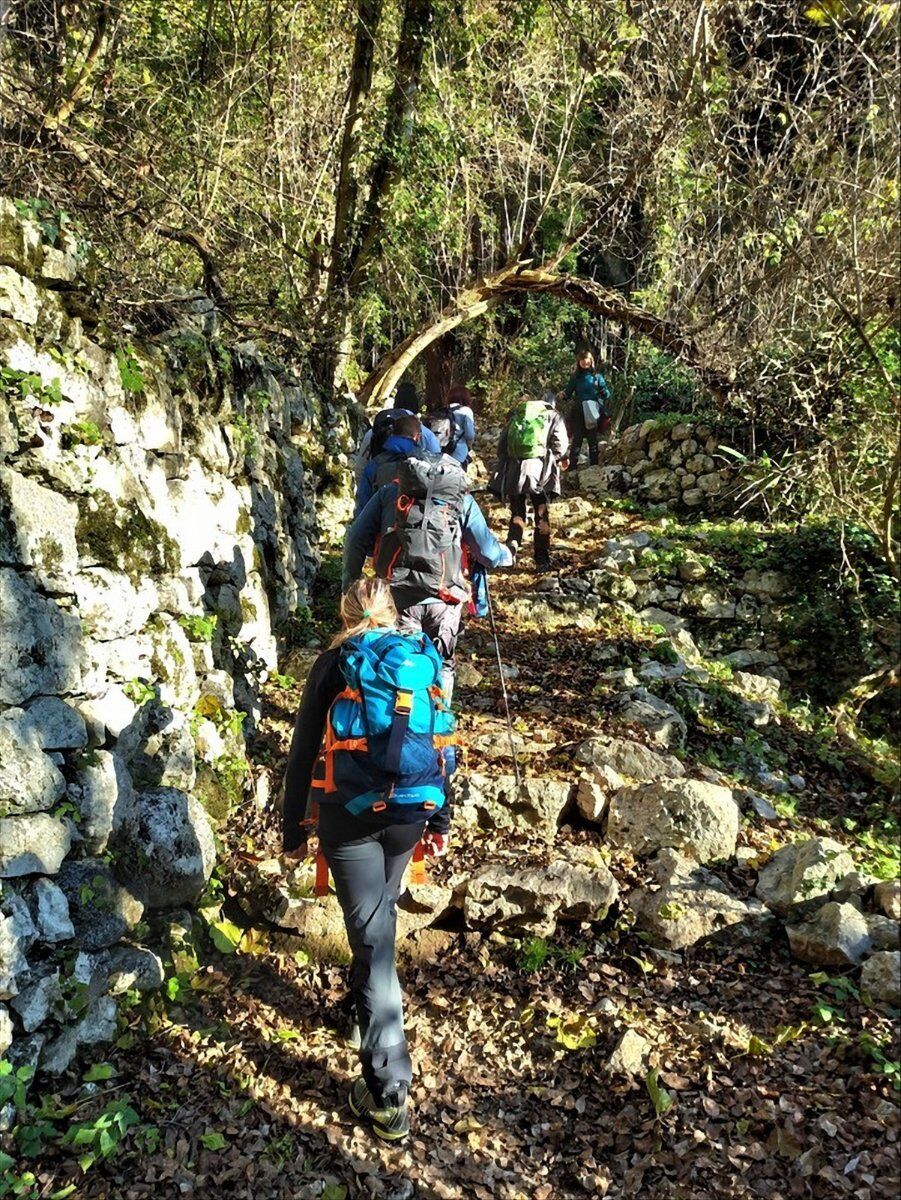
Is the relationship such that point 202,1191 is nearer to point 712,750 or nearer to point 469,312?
point 712,750

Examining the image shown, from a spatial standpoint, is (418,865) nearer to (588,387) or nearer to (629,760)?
(629,760)

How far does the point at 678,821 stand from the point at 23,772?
379 centimetres

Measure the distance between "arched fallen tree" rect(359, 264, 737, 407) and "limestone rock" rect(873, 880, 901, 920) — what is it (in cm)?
972

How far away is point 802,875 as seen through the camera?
4711 mm

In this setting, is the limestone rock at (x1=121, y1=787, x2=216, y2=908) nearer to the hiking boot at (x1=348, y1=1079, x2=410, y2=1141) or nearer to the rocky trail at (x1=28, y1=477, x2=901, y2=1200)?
the rocky trail at (x1=28, y1=477, x2=901, y2=1200)

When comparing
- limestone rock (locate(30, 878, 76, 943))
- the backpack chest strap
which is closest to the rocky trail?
limestone rock (locate(30, 878, 76, 943))

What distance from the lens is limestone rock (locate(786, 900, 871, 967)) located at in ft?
13.7

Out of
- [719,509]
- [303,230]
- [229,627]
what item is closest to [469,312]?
[303,230]

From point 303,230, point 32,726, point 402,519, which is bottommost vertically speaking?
point 32,726

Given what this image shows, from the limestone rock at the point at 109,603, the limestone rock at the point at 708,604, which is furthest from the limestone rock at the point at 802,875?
the limestone rock at the point at 708,604

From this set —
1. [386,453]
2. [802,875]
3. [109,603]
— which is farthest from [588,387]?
[109,603]

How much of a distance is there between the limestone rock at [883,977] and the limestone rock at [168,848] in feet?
11.3

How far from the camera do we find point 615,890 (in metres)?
4.63

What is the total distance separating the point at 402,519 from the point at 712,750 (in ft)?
12.2
